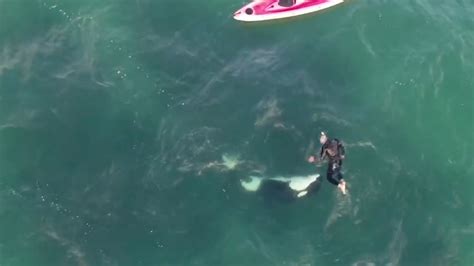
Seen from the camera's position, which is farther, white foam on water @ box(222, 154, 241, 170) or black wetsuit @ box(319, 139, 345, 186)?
white foam on water @ box(222, 154, 241, 170)

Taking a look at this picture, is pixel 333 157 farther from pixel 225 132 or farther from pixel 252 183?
pixel 225 132

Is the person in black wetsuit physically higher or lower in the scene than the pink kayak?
lower

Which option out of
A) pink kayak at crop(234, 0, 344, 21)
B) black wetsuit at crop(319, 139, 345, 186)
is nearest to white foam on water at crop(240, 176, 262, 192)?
black wetsuit at crop(319, 139, 345, 186)

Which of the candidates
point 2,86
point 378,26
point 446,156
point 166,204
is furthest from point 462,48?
point 2,86

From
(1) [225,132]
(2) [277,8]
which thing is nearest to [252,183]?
(1) [225,132]

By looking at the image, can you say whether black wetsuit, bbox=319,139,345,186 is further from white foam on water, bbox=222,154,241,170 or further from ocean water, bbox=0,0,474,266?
white foam on water, bbox=222,154,241,170

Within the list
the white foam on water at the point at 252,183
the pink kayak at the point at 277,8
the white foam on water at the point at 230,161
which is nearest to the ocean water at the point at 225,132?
the white foam on water at the point at 230,161

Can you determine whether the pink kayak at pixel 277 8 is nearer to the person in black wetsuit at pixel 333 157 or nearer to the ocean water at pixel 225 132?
the ocean water at pixel 225 132
